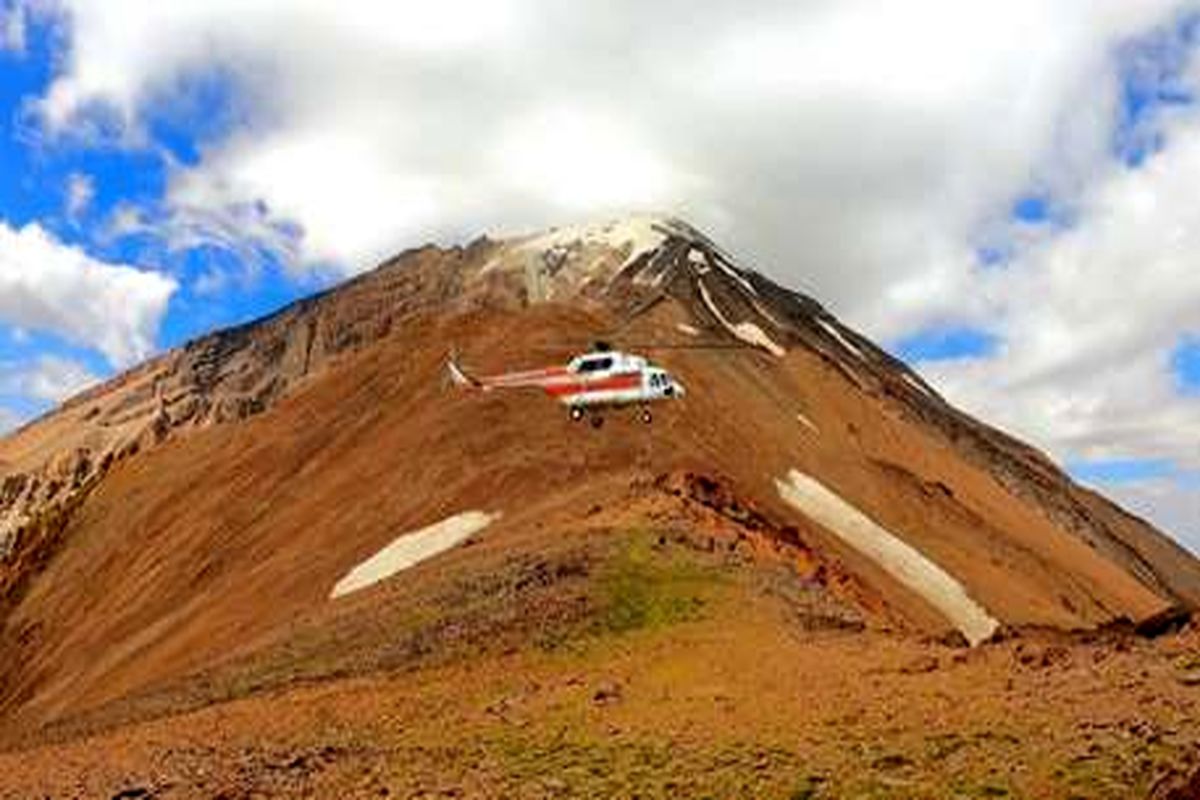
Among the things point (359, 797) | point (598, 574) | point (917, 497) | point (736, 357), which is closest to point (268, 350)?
point (736, 357)

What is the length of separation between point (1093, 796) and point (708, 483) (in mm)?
34819

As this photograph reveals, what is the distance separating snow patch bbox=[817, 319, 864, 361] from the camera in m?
162

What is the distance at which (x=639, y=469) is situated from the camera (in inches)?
2339

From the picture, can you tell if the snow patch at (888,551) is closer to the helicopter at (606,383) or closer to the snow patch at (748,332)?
the helicopter at (606,383)

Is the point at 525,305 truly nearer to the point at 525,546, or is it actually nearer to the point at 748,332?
the point at 748,332

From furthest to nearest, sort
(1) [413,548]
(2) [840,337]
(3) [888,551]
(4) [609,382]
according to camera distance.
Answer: (2) [840,337] < (3) [888,551] < (4) [609,382] < (1) [413,548]

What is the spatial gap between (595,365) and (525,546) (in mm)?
12348

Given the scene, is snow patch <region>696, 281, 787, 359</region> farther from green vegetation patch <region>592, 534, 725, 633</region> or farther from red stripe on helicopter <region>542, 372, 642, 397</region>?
green vegetation patch <region>592, 534, 725, 633</region>

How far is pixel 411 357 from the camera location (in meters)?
85.9

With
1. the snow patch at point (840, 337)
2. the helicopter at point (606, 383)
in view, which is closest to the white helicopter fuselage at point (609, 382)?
the helicopter at point (606, 383)

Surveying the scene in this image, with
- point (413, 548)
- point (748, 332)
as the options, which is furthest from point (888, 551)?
point (748, 332)

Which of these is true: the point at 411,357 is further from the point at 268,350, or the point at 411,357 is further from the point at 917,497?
the point at 268,350

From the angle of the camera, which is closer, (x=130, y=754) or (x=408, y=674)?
(x=130, y=754)

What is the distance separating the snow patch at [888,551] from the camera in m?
68.7
